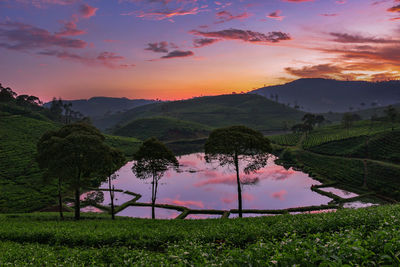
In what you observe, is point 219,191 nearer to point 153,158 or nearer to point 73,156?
point 153,158

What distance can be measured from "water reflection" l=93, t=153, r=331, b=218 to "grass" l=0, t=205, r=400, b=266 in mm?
31777

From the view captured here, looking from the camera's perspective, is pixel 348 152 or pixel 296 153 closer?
pixel 348 152

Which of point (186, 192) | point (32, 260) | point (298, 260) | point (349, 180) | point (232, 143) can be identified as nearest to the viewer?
point (298, 260)

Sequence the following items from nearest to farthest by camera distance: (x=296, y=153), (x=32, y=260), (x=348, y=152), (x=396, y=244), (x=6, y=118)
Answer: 1. (x=396, y=244)
2. (x=32, y=260)
3. (x=348, y=152)
4. (x=296, y=153)
5. (x=6, y=118)

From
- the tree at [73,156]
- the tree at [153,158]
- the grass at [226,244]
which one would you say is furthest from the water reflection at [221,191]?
the grass at [226,244]

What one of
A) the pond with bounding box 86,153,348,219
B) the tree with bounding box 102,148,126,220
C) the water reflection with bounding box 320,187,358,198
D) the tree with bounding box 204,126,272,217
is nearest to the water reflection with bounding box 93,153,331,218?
the pond with bounding box 86,153,348,219

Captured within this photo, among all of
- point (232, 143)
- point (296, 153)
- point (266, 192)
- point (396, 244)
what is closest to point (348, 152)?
point (296, 153)

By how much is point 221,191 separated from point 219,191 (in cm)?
56

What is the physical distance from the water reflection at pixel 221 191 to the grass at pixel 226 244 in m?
31.8

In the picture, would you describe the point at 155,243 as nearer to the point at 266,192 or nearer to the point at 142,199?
the point at 142,199

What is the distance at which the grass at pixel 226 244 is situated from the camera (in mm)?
8445

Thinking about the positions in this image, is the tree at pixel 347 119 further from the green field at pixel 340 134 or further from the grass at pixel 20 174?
the grass at pixel 20 174

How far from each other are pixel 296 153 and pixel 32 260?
121m

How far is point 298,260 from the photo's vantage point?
7988 millimetres
